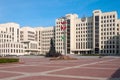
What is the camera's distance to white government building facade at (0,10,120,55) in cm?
12094

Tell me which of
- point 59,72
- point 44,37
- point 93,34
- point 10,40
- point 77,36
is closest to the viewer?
point 59,72

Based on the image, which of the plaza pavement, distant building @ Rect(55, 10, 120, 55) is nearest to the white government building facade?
distant building @ Rect(55, 10, 120, 55)

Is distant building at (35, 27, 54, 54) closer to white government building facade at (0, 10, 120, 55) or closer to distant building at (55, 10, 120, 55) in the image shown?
white government building facade at (0, 10, 120, 55)

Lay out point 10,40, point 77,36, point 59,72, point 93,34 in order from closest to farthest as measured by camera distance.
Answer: point 59,72, point 93,34, point 10,40, point 77,36

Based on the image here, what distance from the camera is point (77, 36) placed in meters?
135

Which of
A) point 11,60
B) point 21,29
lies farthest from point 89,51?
point 11,60

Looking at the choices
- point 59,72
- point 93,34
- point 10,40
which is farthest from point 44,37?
point 59,72

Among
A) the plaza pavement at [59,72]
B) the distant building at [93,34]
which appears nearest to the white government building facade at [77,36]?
the distant building at [93,34]

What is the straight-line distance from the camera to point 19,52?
123 m

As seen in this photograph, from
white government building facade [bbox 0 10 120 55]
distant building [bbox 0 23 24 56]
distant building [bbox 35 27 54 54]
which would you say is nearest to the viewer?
distant building [bbox 0 23 24 56]

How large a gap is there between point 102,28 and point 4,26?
6279 cm

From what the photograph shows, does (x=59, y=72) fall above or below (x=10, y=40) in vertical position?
below

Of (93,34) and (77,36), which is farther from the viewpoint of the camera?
(77,36)

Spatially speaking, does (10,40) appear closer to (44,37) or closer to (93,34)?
(44,37)
